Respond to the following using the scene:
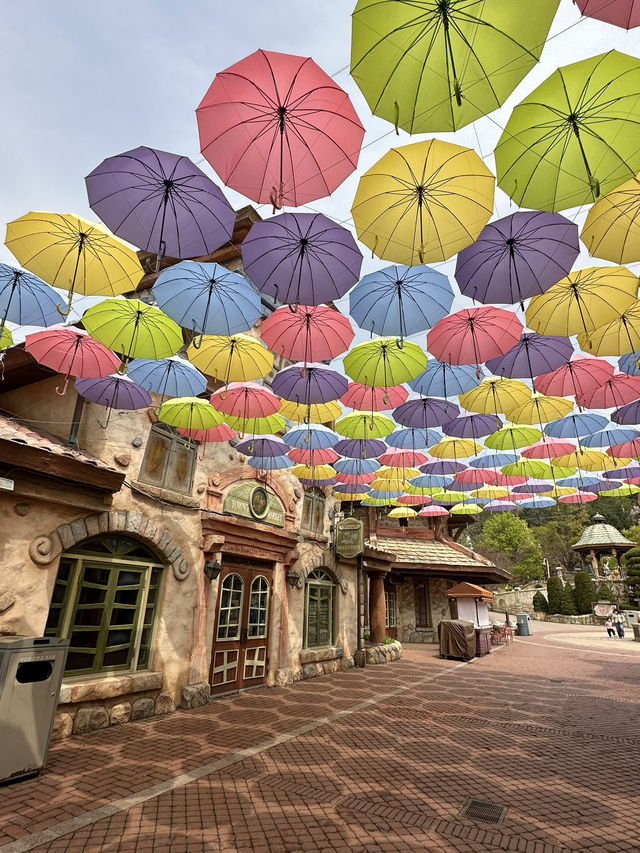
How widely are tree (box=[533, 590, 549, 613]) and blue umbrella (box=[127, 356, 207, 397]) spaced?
133 feet

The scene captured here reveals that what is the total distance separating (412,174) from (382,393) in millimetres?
5074

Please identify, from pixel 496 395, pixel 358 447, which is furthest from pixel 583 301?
pixel 358 447

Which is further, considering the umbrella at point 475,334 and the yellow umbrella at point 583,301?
the umbrella at point 475,334

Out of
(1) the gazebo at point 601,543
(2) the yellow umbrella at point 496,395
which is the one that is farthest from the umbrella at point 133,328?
(1) the gazebo at point 601,543

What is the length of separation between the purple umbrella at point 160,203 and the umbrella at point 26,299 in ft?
9.24

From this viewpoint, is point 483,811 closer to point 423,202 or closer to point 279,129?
point 423,202

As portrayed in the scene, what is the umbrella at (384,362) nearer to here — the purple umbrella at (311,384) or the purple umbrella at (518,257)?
the purple umbrella at (311,384)

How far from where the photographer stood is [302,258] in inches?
211

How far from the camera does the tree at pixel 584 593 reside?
34312 millimetres

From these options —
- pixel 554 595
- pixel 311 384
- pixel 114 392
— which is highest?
pixel 311 384

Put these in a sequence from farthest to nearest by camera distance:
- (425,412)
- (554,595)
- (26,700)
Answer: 1. (554,595)
2. (425,412)
3. (26,700)

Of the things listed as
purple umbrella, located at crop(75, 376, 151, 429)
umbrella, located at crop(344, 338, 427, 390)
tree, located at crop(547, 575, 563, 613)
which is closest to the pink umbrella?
purple umbrella, located at crop(75, 376, 151, 429)

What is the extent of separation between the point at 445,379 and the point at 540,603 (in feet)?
126

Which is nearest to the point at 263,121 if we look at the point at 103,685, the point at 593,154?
the point at 593,154
